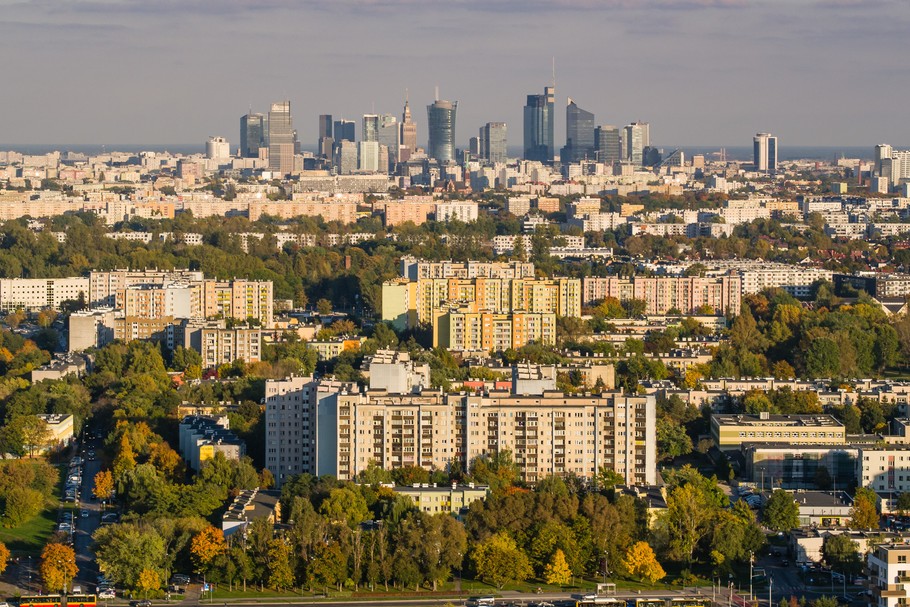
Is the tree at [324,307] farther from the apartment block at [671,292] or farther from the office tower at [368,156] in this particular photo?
the office tower at [368,156]

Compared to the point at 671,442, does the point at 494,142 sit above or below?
above

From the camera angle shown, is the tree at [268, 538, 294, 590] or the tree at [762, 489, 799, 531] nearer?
the tree at [268, 538, 294, 590]

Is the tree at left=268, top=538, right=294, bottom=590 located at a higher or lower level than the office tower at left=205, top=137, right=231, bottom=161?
lower

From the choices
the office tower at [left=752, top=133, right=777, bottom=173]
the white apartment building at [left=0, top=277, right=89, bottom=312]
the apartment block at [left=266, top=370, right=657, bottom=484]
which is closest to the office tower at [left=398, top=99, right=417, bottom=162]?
the office tower at [left=752, top=133, right=777, bottom=173]

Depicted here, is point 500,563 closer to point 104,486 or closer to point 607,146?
point 104,486

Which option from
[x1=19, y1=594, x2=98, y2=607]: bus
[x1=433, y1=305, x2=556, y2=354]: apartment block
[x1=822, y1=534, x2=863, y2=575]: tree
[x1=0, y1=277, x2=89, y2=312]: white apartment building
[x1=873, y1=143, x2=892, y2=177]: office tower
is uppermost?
[x1=873, y1=143, x2=892, y2=177]: office tower

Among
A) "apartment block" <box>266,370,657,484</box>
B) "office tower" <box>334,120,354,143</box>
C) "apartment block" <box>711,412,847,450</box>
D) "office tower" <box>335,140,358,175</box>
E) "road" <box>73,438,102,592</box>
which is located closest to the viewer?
"road" <box>73,438,102,592</box>

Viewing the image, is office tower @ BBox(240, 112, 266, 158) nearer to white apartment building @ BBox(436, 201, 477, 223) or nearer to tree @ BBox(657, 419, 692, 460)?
white apartment building @ BBox(436, 201, 477, 223)

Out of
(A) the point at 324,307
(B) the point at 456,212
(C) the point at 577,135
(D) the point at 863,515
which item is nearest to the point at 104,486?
(D) the point at 863,515
